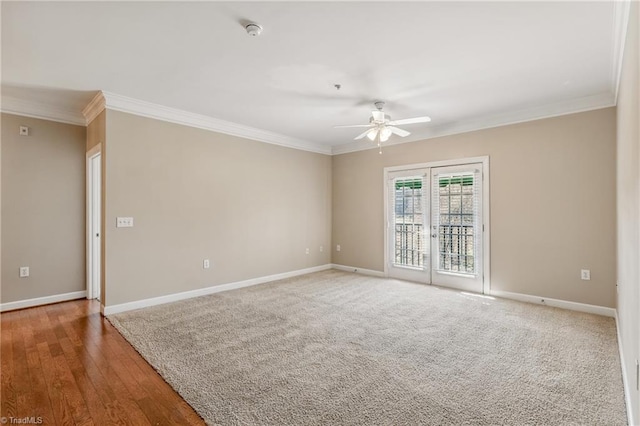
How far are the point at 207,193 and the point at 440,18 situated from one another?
376cm

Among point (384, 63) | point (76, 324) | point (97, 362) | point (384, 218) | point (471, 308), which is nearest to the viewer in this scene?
point (97, 362)

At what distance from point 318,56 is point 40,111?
398 centimetres

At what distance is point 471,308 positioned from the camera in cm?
399

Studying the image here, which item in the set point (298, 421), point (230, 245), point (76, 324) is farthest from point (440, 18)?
point (76, 324)

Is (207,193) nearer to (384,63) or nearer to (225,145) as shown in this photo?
(225,145)

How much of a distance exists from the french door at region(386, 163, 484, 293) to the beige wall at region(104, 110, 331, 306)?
1731 millimetres

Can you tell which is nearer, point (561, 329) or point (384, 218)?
point (561, 329)

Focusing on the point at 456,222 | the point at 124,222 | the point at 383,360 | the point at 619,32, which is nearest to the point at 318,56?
the point at 619,32

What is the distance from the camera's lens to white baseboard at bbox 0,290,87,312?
397 cm

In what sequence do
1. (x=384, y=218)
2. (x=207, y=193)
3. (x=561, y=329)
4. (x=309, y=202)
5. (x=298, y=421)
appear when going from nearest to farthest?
1. (x=298, y=421)
2. (x=561, y=329)
3. (x=207, y=193)
4. (x=384, y=218)
5. (x=309, y=202)

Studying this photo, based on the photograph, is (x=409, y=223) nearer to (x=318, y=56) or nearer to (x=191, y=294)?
(x=318, y=56)

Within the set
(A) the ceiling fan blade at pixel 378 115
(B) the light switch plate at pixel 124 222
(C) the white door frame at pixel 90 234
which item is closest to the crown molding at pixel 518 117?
(A) the ceiling fan blade at pixel 378 115

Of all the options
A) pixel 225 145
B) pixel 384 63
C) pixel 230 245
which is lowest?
pixel 230 245

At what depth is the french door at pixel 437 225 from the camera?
4781 millimetres
